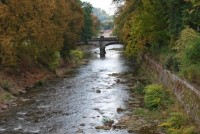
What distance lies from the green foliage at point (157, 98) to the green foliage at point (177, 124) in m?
5.24

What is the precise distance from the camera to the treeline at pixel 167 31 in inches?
1210

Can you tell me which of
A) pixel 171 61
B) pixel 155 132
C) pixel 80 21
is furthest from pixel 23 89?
pixel 80 21

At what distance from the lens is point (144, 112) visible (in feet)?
109

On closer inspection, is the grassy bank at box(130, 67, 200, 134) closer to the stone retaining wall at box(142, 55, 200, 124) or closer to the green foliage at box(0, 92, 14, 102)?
the stone retaining wall at box(142, 55, 200, 124)

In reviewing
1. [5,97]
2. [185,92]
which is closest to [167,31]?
[185,92]

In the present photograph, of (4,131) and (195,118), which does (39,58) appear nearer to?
(4,131)

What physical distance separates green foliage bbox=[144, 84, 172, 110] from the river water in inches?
106

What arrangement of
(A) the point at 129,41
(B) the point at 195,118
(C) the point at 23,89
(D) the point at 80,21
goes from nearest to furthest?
(B) the point at 195,118, (C) the point at 23,89, (A) the point at 129,41, (D) the point at 80,21

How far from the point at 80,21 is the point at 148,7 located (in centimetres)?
2690

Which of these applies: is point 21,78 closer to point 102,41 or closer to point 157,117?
point 157,117

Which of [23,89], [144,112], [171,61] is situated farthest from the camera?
[23,89]

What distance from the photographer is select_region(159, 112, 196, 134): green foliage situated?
25766 mm

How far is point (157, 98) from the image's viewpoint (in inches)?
1378

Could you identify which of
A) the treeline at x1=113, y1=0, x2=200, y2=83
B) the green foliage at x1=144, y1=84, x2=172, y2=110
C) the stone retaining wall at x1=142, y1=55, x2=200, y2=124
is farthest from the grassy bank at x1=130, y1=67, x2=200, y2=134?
the treeline at x1=113, y1=0, x2=200, y2=83
